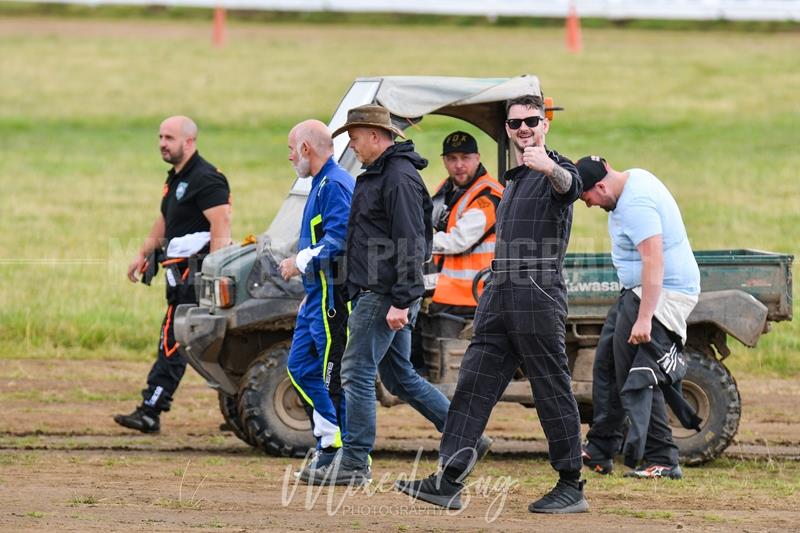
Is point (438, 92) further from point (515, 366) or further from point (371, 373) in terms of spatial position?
point (515, 366)

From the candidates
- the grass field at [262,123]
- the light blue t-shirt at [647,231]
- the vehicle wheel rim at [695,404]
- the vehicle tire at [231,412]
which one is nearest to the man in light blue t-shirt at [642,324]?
the light blue t-shirt at [647,231]

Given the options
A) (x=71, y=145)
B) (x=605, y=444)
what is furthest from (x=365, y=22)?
(x=605, y=444)

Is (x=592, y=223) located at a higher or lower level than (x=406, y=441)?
higher

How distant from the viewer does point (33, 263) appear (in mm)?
16875

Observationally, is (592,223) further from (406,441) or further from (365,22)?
(365,22)

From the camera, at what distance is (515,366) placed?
711 cm

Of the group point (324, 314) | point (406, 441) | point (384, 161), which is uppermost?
point (384, 161)

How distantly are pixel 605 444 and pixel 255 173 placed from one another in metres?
16.3

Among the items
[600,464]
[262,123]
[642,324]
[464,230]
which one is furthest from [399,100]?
[262,123]

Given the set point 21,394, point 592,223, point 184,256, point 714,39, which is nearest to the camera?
point 184,256

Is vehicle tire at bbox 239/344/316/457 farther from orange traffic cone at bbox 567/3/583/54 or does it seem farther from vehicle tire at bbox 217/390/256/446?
orange traffic cone at bbox 567/3/583/54

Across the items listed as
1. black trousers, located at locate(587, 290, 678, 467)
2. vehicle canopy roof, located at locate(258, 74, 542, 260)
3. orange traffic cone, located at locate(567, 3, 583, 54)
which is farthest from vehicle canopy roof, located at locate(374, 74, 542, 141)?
orange traffic cone, located at locate(567, 3, 583, 54)

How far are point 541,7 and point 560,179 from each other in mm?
35581

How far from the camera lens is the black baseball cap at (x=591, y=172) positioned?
8.20 meters
